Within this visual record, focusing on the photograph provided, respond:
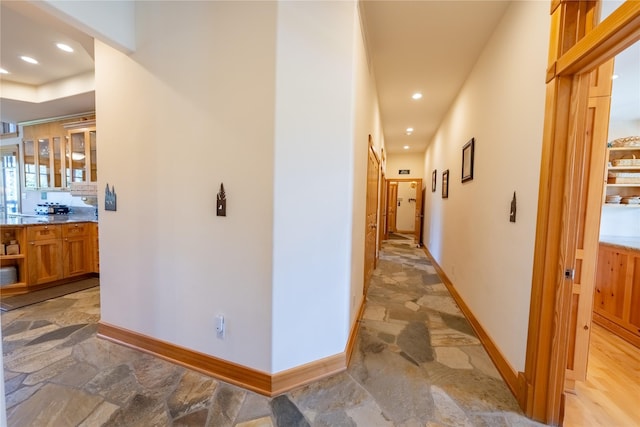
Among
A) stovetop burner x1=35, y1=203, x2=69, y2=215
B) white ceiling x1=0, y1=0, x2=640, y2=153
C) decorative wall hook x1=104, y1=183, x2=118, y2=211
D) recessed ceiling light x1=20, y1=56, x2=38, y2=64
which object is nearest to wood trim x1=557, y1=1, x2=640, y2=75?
white ceiling x1=0, y1=0, x2=640, y2=153

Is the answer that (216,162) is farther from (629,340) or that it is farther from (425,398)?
(629,340)

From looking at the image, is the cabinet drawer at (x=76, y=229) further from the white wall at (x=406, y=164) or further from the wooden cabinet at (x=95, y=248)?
the white wall at (x=406, y=164)

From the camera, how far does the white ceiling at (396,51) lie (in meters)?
2.14

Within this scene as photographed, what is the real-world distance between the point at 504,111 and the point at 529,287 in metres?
1.39

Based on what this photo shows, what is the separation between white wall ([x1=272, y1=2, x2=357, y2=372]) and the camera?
162cm

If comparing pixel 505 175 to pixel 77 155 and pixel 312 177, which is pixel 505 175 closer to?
pixel 312 177

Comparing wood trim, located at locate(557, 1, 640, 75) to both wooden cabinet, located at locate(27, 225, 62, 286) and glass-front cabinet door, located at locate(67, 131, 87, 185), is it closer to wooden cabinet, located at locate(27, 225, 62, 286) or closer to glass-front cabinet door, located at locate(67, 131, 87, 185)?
wooden cabinet, located at locate(27, 225, 62, 286)

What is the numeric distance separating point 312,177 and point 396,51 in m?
2.03

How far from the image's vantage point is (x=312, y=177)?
5.68 ft

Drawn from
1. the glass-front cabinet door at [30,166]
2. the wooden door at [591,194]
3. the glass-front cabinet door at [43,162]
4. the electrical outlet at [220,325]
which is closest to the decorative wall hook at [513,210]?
the wooden door at [591,194]

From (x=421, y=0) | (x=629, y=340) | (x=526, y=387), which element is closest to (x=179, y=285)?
(x=526, y=387)

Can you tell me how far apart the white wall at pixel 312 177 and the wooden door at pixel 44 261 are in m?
3.68

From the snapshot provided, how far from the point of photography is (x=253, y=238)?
1683 mm

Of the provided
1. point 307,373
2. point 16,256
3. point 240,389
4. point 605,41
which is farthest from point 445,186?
point 16,256
